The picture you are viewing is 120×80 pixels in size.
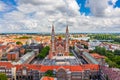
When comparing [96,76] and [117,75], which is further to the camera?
[96,76]

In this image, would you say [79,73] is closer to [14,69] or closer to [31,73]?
[31,73]

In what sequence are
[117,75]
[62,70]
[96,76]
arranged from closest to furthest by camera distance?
1. [117,75]
2. [62,70]
3. [96,76]

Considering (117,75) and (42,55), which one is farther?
(42,55)

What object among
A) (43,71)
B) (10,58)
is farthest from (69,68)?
(10,58)

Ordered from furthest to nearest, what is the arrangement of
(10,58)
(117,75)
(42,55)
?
(42,55) → (10,58) → (117,75)

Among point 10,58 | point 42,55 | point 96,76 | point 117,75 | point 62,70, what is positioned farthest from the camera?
point 42,55

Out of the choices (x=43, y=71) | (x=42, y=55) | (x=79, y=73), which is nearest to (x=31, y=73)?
(x=43, y=71)

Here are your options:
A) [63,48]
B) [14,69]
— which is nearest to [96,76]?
[14,69]

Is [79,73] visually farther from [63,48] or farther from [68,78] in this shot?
[63,48]
